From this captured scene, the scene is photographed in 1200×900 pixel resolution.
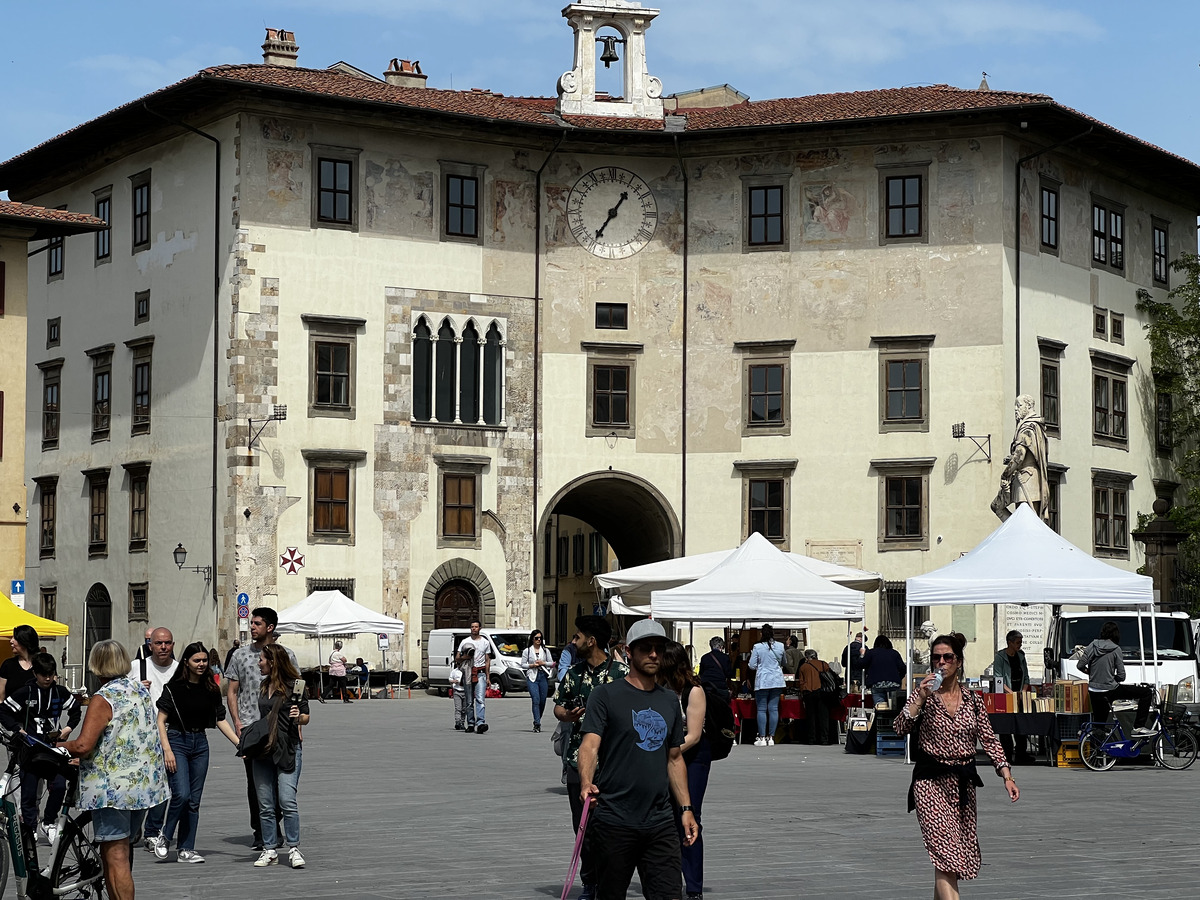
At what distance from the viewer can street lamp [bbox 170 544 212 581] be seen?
1650 inches

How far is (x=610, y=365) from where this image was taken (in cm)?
4525

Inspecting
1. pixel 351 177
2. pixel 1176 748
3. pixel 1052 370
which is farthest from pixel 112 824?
pixel 1052 370

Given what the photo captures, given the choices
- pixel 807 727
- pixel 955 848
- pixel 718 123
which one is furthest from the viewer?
pixel 718 123

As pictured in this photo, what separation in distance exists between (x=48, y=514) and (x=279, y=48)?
1264 centimetres

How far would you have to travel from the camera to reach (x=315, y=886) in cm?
1205

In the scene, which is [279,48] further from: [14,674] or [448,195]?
[14,674]

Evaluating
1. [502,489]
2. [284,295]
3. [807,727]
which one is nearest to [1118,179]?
[502,489]

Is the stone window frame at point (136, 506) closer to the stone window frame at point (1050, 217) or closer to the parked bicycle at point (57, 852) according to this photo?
the stone window frame at point (1050, 217)

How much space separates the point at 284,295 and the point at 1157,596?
61.8 ft

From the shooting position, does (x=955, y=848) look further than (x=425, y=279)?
No

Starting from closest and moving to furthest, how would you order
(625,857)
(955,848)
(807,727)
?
(625,857) → (955,848) → (807,727)

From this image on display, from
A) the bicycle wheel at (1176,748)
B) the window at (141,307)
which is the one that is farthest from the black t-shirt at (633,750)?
the window at (141,307)

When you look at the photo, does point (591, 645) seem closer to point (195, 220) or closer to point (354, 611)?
point (354, 611)

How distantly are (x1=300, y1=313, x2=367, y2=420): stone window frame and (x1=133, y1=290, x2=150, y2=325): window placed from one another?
4477 millimetres
